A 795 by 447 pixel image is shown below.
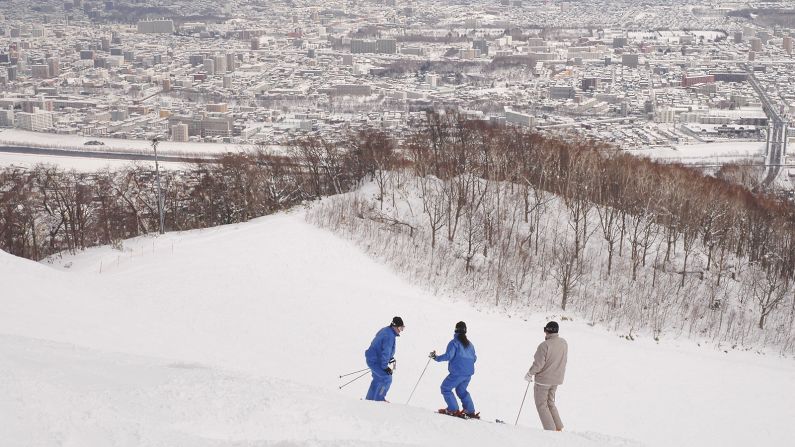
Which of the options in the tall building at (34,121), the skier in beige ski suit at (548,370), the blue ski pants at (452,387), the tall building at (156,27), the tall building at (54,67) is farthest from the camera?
the tall building at (156,27)

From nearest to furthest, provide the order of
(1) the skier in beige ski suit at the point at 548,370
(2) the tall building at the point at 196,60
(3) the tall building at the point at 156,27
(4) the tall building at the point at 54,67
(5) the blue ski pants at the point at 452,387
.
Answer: (1) the skier in beige ski suit at the point at 548,370 → (5) the blue ski pants at the point at 452,387 → (4) the tall building at the point at 54,67 → (2) the tall building at the point at 196,60 → (3) the tall building at the point at 156,27

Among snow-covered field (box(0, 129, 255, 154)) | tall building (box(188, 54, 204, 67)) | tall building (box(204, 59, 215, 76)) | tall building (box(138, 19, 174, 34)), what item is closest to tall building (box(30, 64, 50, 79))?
tall building (box(188, 54, 204, 67))

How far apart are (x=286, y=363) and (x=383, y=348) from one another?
195 centimetres

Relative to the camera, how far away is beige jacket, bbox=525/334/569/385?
14.9 feet

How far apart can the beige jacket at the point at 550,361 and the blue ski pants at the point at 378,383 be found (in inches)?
32.1

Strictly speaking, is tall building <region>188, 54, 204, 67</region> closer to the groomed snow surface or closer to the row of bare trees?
the row of bare trees

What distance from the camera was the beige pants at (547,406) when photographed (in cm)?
466

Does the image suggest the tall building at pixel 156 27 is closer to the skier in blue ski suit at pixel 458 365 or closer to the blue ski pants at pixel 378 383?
the blue ski pants at pixel 378 383

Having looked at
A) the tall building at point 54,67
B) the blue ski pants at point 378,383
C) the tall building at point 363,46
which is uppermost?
the blue ski pants at point 378,383

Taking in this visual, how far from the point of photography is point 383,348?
15.8 feet

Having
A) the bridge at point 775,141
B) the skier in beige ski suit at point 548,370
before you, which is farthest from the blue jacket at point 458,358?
the bridge at point 775,141

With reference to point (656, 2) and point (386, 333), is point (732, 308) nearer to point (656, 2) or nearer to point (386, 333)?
point (386, 333)

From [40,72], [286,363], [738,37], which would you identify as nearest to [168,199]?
[286,363]

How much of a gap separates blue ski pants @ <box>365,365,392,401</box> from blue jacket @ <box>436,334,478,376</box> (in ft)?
1.19
